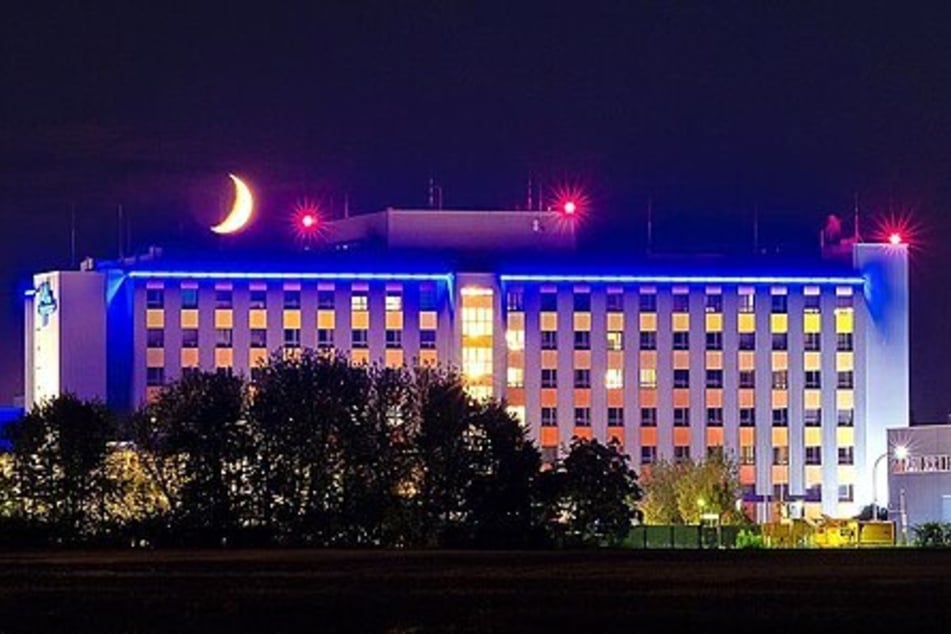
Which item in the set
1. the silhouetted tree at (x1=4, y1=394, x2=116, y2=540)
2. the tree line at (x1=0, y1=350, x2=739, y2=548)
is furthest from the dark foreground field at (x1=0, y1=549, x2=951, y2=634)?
the silhouetted tree at (x1=4, y1=394, x2=116, y2=540)

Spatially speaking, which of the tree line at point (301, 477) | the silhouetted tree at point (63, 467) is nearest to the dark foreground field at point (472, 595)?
the tree line at point (301, 477)

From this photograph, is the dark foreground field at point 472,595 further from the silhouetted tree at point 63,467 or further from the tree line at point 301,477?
the silhouetted tree at point 63,467

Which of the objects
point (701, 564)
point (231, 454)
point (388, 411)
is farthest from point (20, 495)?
point (701, 564)

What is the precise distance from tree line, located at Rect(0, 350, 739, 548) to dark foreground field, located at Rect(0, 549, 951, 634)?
35.7m

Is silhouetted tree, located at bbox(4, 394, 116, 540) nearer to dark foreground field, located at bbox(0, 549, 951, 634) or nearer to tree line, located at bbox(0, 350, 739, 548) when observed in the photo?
tree line, located at bbox(0, 350, 739, 548)

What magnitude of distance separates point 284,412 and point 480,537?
53.4 ft

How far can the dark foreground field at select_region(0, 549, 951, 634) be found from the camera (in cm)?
→ 6681

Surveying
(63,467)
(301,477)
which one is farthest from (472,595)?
(63,467)

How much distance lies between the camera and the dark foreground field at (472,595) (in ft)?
219

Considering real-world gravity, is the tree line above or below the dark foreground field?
above

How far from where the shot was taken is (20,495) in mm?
164500

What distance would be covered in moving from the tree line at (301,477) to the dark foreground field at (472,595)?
3570cm

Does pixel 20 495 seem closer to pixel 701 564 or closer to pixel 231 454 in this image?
pixel 231 454

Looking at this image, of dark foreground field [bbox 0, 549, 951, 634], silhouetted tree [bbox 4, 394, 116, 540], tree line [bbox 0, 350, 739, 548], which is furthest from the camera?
silhouetted tree [bbox 4, 394, 116, 540]
